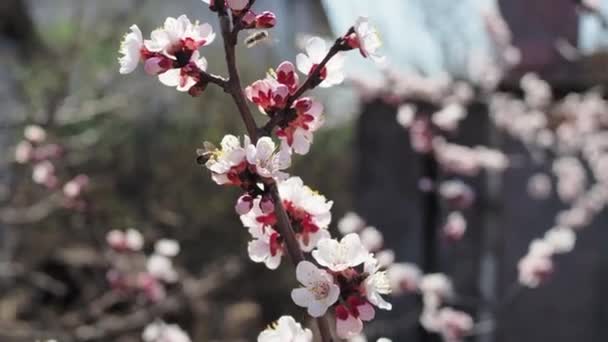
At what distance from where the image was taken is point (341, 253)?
0.76 m

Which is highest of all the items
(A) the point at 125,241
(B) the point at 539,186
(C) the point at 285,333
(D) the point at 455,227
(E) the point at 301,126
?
(B) the point at 539,186

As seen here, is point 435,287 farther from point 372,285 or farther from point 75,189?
point 372,285

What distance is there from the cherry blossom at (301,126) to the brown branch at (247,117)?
2cm

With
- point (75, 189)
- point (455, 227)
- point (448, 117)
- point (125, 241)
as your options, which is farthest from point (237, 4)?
point (448, 117)

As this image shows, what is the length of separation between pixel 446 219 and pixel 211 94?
14.5 feet

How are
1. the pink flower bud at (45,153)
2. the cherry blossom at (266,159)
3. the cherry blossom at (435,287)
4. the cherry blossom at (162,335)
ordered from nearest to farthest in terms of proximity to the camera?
1. the cherry blossom at (266,159)
2. the cherry blossom at (162,335)
3. the pink flower bud at (45,153)
4. the cherry blossom at (435,287)

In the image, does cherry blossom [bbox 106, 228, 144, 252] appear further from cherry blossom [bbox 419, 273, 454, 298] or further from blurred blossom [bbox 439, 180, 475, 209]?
blurred blossom [bbox 439, 180, 475, 209]

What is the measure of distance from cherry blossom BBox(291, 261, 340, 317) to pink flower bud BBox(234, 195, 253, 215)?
0.07m

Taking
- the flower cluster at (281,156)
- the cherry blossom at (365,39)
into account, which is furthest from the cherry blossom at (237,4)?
the cherry blossom at (365,39)

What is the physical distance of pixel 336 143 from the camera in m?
8.23

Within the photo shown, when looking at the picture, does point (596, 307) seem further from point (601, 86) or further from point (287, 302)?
point (287, 302)

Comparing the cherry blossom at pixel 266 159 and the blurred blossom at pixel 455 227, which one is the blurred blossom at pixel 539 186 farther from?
the cherry blossom at pixel 266 159

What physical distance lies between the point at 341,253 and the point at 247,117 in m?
0.14

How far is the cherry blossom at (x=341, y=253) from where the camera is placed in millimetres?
755
